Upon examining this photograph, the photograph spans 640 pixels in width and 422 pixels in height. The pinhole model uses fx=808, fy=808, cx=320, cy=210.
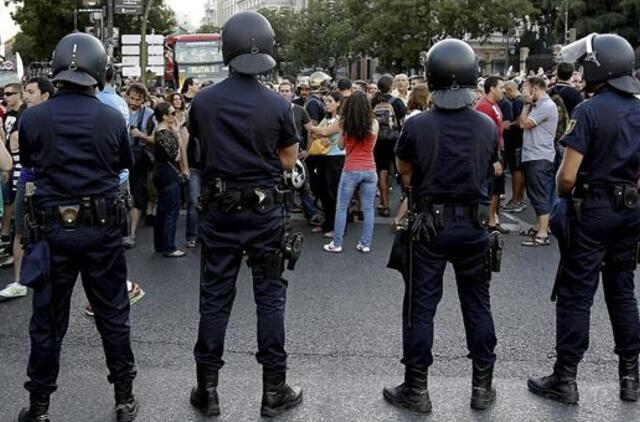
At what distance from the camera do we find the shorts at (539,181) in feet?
29.7

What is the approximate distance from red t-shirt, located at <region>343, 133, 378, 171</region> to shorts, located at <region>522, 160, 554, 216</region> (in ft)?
6.28

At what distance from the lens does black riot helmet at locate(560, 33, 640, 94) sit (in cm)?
447

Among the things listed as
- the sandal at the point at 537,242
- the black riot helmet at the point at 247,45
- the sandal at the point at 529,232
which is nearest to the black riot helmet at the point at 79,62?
the black riot helmet at the point at 247,45

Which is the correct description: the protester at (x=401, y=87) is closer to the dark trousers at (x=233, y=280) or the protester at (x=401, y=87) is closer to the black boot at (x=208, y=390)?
the dark trousers at (x=233, y=280)

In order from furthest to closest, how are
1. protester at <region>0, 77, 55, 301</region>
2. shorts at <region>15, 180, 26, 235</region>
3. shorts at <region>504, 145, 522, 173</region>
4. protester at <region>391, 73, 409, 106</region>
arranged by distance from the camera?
protester at <region>391, 73, 409, 106</region>, shorts at <region>504, 145, 522, 173</region>, shorts at <region>15, 180, 26, 235</region>, protester at <region>0, 77, 55, 301</region>

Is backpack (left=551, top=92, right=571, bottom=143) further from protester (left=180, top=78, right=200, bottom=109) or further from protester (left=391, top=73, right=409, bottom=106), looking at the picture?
protester (left=180, top=78, right=200, bottom=109)

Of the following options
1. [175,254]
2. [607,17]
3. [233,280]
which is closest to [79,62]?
[233,280]

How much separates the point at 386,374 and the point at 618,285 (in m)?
1.45

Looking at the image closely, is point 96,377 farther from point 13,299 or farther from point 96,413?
point 13,299

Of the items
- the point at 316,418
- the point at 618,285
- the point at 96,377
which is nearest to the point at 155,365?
the point at 96,377

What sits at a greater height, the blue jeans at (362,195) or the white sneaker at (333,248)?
the blue jeans at (362,195)

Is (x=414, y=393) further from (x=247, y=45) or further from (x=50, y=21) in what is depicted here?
(x=50, y=21)

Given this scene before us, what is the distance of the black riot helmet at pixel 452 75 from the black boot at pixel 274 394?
170 cm

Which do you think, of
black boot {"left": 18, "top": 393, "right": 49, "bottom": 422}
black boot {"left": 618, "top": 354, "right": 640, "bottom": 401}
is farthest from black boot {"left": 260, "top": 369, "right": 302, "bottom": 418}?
black boot {"left": 618, "top": 354, "right": 640, "bottom": 401}
